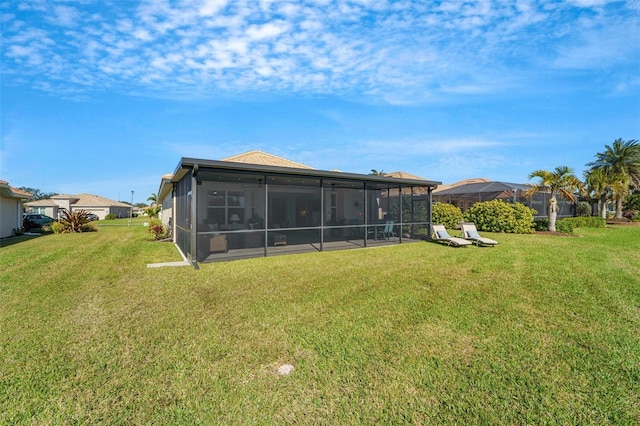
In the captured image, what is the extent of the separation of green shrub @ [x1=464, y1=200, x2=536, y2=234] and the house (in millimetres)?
4098

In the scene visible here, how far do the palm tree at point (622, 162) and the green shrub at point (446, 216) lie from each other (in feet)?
50.4

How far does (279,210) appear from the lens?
1359 cm

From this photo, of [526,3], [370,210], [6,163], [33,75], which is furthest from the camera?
[6,163]

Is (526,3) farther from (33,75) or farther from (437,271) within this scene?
(33,75)

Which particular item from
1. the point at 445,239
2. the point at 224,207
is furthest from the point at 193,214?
the point at 445,239

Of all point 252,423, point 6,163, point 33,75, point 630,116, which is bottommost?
point 252,423

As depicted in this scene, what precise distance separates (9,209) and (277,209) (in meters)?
14.5

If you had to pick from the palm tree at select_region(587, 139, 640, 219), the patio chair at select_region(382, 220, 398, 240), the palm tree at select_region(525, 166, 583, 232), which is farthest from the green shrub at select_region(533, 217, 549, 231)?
the palm tree at select_region(587, 139, 640, 219)

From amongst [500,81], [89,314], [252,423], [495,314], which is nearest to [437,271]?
[495,314]

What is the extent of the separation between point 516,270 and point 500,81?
905cm

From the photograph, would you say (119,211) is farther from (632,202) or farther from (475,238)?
(632,202)

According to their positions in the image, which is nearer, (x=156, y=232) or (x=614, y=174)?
(x=156, y=232)

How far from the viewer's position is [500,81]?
1210 cm

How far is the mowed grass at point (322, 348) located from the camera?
91.3 inches
